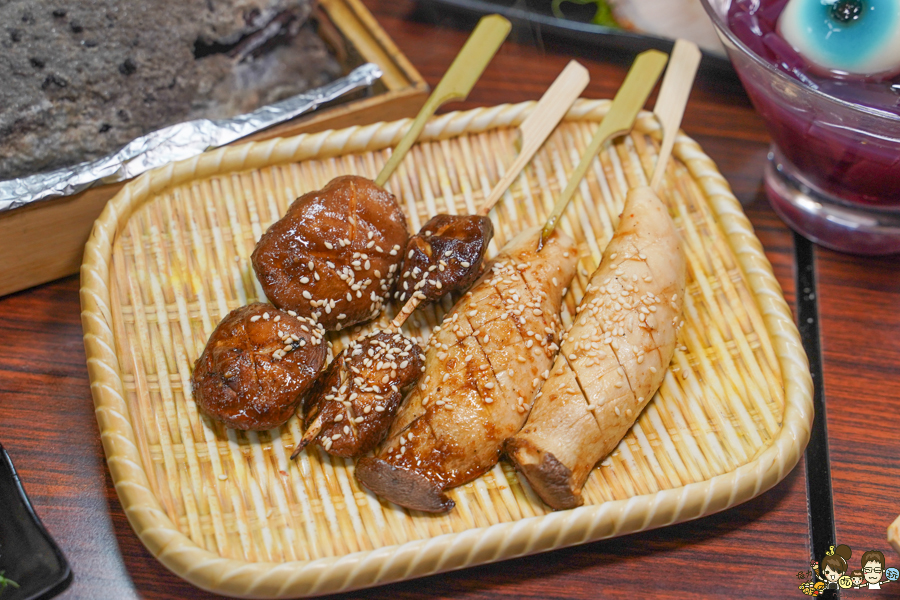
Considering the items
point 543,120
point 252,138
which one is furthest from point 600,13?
point 252,138

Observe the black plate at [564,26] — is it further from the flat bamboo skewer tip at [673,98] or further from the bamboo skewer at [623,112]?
the bamboo skewer at [623,112]

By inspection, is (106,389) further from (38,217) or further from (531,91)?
(531,91)

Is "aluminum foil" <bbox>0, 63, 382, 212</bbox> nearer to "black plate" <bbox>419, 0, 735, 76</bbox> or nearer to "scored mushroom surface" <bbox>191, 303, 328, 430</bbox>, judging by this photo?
"scored mushroom surface" <bbox>191, 303, 328, 430</bbox>

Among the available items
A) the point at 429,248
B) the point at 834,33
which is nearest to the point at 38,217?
the point at 429,248

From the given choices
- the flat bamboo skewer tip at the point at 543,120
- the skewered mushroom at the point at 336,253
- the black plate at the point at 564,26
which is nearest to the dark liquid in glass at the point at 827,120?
the flat bamboo skewer tip at the point at 543,120

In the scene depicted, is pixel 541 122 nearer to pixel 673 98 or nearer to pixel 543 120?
pixel 543 120

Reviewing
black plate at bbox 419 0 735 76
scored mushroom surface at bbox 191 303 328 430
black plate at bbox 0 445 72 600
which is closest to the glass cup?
black plate at bbox 419 0 735 76
